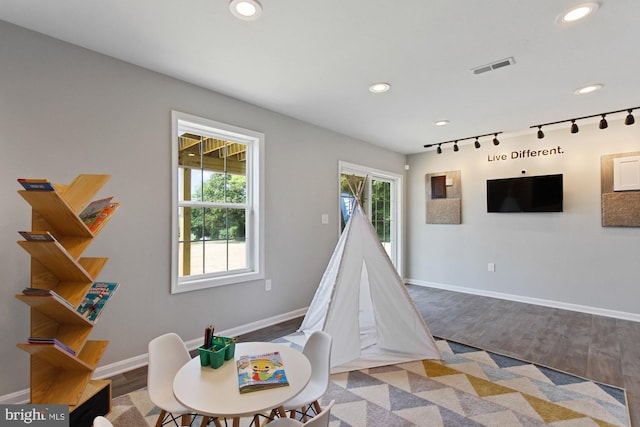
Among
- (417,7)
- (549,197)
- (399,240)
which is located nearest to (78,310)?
(417,7)

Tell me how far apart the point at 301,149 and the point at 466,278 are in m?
3.57

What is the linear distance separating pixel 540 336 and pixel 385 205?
313 centimetres

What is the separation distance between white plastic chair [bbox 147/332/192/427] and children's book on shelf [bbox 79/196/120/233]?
0.78m

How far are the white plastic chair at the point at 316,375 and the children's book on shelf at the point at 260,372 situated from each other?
20cm

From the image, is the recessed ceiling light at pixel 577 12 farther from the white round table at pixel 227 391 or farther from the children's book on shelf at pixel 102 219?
the children's book on shelf at pixel 102 219

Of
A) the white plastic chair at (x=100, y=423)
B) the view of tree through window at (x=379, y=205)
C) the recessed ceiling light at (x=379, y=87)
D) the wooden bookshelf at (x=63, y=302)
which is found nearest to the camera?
the white plastic chair at (x=100, y=423)

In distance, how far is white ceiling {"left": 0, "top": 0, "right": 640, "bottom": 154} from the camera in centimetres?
192

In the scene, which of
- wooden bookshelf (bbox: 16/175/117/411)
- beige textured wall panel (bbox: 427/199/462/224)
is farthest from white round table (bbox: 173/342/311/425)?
beige textured wall panel (bbox: 427/199/462/224)

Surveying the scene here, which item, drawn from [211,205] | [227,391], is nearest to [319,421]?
[227,391]

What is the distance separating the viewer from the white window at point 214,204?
297 cm

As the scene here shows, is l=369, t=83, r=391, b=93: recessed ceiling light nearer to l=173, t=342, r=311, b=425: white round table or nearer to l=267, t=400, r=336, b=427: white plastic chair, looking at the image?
l=173, t=342, r=311, b=425: white round table

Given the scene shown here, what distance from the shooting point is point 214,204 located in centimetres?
323

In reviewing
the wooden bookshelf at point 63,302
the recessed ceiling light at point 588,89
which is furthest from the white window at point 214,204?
the recessed ceiling light at point 588,89

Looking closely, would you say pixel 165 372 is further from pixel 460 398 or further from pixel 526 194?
pixel 526 194
